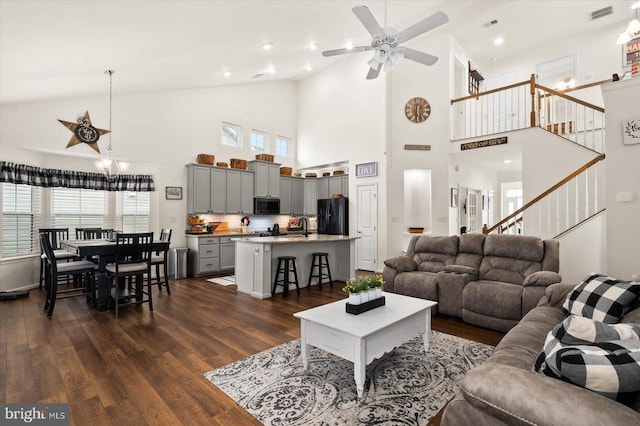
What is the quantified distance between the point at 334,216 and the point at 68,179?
216 inches

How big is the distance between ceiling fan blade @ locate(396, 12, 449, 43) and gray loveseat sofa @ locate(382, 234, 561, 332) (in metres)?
2.68

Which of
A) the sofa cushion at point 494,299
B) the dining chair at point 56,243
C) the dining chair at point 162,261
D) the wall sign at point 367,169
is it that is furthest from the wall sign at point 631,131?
the dining chair at point 56,243

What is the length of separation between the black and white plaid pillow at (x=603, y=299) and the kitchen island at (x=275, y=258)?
357cm

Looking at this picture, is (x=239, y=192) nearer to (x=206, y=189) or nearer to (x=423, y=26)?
(x=206, y=189)

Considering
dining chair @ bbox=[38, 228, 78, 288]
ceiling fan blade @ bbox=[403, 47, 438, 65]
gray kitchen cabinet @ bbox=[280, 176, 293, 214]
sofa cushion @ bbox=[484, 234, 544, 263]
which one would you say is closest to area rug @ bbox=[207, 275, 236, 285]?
dining chair @ bbox=[38, 228, 78, 288]

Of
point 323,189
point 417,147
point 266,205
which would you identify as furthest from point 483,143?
point 266,205

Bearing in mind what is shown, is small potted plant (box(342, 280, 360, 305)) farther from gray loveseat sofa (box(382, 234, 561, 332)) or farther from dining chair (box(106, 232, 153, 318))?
dining chair (box(106, 232, 153, 318))

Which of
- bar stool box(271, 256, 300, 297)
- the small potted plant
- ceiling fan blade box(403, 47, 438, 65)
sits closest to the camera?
the small potted plant

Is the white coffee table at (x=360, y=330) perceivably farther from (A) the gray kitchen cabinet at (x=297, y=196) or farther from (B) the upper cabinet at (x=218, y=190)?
(A) the gray kitchen cabinet at (x=297, y=196)

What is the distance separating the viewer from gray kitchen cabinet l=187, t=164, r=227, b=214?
23.0ft

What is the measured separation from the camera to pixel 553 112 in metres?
6.75

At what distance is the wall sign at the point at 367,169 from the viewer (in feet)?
24.5

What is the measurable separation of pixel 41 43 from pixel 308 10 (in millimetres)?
3219

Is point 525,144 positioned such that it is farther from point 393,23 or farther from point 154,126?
point 154,126
